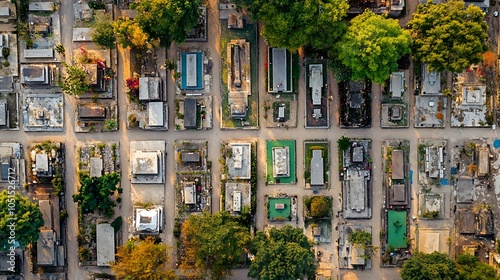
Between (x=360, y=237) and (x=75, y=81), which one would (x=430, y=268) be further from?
(x=75, y=81)

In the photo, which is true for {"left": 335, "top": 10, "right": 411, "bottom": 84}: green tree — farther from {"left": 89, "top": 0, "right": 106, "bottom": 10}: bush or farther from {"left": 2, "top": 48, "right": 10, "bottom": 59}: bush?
{"left": 2, "top": 48, "right": 10, "bottom": 59}: bush

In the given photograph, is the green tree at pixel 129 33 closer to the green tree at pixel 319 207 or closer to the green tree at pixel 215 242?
the green tree at pixel 215 242

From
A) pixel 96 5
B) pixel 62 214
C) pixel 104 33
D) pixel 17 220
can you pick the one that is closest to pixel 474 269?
pixel 62 214

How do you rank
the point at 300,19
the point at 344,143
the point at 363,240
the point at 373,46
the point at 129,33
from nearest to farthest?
the point at 373,46
the point at 300,19
the point at 129,33
the point at 363,240
the point at 344,143

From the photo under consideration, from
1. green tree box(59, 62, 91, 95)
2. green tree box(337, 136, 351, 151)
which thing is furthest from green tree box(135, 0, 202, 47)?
green tree box(337, 136, 351, 151)

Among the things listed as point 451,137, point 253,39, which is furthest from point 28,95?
point 451,137

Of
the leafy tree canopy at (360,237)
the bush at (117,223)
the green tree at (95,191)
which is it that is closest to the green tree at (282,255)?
the leafy tree canopy at (360,237)

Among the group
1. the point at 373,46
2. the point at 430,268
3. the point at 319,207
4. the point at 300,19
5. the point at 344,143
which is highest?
the point at 300,19
